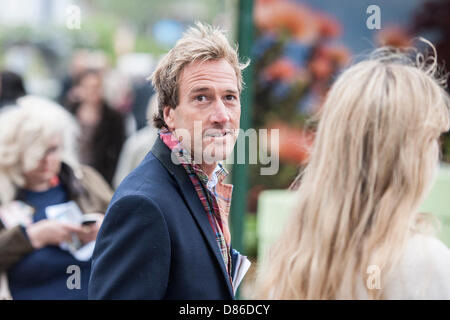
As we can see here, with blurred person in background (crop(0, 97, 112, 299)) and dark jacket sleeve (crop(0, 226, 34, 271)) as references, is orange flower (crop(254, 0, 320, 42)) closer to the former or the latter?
blurred person in background (crop(0, 97, 112, 299))

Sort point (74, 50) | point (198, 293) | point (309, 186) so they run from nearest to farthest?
1. point (198, 293)
2. point (309, 186)
3. point (74, 50)

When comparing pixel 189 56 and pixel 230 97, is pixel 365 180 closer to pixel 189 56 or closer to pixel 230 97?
pixel 230 97

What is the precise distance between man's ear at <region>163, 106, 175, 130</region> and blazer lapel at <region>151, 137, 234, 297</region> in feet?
0.19

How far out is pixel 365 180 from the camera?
174cm

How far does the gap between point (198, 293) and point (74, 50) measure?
15.6 ft

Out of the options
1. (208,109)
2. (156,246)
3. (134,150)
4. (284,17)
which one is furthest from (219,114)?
(134,150)

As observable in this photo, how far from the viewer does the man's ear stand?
160 cm

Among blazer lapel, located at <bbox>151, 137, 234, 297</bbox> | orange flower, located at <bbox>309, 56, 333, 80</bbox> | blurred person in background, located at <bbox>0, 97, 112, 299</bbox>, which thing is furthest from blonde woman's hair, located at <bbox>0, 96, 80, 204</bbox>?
orange flower, located at <bbox>309, 56, 333, 80</bbox>

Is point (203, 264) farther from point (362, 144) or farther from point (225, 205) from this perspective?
point (362, 144)

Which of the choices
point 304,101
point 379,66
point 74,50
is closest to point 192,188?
point 379,66

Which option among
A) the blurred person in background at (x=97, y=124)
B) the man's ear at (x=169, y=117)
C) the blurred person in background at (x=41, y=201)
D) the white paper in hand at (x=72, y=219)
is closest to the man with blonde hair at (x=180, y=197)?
the man's ear at (x=169, y=117)

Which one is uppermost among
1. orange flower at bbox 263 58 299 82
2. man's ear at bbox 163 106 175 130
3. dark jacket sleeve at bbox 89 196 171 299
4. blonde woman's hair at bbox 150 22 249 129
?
orange flower at bbox 263 58 299 82

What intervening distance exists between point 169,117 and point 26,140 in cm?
173
